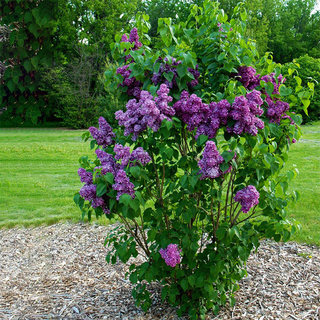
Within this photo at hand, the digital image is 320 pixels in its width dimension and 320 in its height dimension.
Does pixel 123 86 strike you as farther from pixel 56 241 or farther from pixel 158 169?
pixel 56 241

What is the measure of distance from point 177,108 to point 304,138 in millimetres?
10801

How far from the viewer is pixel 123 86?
2287mm

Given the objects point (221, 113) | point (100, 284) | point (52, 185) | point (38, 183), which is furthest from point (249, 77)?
point (38, 183)

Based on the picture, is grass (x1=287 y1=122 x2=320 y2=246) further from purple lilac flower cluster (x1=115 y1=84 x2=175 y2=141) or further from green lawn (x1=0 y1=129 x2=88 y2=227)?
green lawn (x1=0 y1=129 x2=88 y2=227)

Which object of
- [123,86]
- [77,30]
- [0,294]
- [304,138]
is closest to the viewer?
[123,86]

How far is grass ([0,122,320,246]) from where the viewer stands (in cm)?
461

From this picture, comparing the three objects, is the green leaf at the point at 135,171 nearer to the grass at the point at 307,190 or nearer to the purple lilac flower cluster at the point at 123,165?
the purple lilac flower cluster at the point at 123,165

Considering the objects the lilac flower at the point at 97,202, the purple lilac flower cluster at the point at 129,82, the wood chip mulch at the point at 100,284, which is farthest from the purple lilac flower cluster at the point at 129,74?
the wood chip mulch at the point at 100,284

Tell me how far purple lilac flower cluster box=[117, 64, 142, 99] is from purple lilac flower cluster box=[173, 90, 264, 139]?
0.37 m

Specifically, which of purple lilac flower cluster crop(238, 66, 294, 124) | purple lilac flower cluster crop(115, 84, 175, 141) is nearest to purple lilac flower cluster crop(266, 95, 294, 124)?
purple lilac flower cluster crop(238, 66, 294, 124)

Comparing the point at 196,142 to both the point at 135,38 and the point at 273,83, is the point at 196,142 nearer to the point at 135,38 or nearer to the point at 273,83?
the point at 273,83

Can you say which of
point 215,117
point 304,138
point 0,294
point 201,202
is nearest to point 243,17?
point 215,117

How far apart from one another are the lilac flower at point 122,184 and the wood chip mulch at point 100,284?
43.8 inches

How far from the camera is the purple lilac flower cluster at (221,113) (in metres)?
1.81
